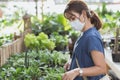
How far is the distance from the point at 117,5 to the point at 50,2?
1.24 metres

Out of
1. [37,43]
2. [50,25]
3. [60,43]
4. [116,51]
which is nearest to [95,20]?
[116,51]

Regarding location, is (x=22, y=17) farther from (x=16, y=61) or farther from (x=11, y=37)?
(x=16, y=61)

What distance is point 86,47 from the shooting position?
5.78ft

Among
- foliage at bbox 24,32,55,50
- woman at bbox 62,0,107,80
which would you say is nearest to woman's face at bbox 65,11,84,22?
woman at bbox 62,0,107,80

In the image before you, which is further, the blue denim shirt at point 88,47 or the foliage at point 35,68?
the foliage at point 35,68

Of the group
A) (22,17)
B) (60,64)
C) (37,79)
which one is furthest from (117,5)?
(37,79)

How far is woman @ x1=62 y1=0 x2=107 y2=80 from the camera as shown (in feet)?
5.52

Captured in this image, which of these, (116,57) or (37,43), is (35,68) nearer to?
(116,57)

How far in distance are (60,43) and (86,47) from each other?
2.09 metres

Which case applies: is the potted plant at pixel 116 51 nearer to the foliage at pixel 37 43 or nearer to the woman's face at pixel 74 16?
the woman's face at pixel 74 16

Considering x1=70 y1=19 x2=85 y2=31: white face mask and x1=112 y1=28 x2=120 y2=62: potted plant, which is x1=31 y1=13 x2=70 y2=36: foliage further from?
x1=70 y1=19 x2=85 y2=31: white face mask

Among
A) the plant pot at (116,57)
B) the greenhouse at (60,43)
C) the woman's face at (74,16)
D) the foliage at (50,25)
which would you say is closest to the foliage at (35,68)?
the greenhouse at (60,43)

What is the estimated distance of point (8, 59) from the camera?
3082mm

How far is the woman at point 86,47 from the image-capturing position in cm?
168
